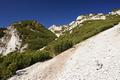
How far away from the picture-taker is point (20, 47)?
8481 centimetres

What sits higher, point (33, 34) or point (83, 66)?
point (33, 34)

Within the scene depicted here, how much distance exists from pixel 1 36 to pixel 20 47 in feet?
66.1

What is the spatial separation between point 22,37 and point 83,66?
6276 cm

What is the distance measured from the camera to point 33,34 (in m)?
90.3

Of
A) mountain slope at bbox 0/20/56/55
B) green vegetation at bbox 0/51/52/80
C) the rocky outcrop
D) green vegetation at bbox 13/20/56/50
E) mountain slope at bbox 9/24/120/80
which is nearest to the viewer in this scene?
mountain slope at bbox 9/24/120/80

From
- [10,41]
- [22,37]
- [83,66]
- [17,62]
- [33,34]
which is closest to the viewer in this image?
[83,66]

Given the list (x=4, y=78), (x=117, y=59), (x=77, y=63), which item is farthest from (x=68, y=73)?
(x=4, y=78)

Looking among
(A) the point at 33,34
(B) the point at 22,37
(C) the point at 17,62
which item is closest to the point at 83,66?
(C) the point at 17,62

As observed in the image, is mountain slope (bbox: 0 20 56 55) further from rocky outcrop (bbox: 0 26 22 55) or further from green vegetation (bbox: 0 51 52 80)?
green vegetation (bbox: 0 51 52 80)

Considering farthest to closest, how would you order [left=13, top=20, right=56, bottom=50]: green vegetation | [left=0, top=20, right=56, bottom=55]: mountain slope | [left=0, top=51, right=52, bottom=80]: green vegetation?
[left=0, top=20, right=56, bottom=55]: mountain slope, [left=13, top=20, right=56, bottom=50]: green vegetation, [left=0, top=51, right=52, bottom=80]: green vegetation

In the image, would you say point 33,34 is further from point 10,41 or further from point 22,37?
point 10,41

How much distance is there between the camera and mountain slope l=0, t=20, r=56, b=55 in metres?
83.1

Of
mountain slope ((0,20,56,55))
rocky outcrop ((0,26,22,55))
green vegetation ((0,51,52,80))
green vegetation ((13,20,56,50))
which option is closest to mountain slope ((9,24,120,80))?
green vegetation ((0,51,52,80))

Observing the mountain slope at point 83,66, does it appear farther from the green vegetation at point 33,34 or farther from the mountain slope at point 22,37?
the mountain slope at point 22,37
